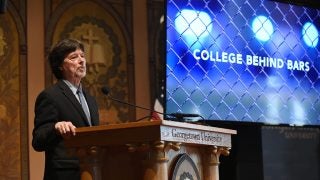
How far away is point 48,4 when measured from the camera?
5031mm

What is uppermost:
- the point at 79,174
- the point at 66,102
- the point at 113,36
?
the point at 113,36

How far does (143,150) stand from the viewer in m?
2.12

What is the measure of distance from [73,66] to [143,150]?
67 cm

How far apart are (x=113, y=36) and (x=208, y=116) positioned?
3.67ft

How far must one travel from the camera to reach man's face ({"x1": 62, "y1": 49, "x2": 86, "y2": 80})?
2.63 meters

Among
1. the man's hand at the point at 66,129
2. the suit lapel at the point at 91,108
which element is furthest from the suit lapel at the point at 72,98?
the man's hand at the point at 66,129

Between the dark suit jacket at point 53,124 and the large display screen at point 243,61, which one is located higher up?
the large display screen at point 243,61

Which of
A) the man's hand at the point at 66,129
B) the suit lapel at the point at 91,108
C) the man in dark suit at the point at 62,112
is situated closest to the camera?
the man's hand at the point at 66,129

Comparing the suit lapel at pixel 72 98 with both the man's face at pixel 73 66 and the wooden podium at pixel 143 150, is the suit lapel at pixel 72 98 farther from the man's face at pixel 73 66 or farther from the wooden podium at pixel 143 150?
the wooden podium at pixel 143 150

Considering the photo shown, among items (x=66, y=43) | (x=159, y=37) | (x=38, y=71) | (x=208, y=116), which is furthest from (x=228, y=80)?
(x=66, y=43)

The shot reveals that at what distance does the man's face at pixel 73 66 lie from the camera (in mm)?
2629

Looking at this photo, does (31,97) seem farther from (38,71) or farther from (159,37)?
(159,37)

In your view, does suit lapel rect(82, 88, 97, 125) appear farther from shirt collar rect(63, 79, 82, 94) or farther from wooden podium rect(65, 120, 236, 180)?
wooden podium rect(65, 120, 236, 180)

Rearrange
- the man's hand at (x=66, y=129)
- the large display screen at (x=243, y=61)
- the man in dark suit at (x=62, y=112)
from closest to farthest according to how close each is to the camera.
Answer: the man's hand at (x=66, y=129) < the man in dark suit at (x=62, y=112) < the large display screen at (x=243, y=61)
